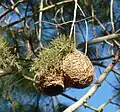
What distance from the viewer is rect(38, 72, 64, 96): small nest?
1501 mm

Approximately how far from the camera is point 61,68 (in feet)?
4.89

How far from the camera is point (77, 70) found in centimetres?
153

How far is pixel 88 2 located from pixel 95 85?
40.8 inches

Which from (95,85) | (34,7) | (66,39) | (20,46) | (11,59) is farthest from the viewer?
(34,7)

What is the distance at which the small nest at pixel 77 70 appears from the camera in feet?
4.92

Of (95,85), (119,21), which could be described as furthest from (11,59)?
(119,21)

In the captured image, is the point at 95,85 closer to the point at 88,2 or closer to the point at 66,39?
the point at 66,39

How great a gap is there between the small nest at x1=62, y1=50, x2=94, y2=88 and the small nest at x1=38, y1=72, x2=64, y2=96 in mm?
20

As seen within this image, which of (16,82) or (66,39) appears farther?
(16,82)

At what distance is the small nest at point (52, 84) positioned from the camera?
1501 millimetres

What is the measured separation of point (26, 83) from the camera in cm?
244

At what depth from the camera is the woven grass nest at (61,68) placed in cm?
149

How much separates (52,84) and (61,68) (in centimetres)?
7

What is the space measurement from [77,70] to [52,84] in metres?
0.08
